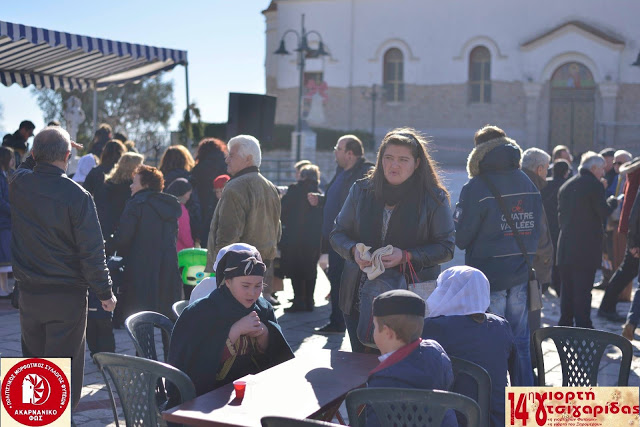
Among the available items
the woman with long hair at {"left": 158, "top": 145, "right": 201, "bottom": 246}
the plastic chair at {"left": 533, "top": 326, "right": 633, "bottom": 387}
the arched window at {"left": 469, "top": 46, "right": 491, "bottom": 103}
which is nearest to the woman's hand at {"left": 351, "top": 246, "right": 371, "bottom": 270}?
the plastic chair at {"left": 533, "top": 326, "right": 633, "bottom": 387}

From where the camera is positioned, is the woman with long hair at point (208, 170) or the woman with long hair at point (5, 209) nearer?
the woman with long hair at point (5, 209)

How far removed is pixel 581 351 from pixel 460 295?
84 cm

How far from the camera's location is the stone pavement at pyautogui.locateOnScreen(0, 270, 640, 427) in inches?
222

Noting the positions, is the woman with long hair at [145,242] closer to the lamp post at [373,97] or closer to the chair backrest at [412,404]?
the chair backrest at [412,404]

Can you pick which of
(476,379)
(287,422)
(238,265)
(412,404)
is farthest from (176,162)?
(287,422)

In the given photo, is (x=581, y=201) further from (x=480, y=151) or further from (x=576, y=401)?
(x=576, y=401)

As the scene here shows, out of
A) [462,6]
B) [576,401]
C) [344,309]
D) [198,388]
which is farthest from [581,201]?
[462,6]

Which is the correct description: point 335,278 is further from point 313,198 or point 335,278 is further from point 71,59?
point 71,59

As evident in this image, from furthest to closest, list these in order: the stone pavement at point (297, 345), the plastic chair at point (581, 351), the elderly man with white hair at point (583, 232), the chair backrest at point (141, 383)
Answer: the elderly man with white hair at point (583, 232) < the stone pavement at point (297, 345) < the plastic chair at point (581, 351) < the chair backrest at point (141, 383)

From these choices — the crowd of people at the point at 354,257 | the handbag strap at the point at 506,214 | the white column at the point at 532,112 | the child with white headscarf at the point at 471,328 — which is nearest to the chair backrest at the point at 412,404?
the crowd of people at the point at 354,257

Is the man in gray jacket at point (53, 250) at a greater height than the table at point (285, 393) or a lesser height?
greater

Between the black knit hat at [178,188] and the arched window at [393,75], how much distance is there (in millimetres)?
27003

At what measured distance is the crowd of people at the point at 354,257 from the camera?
3865 millimetres

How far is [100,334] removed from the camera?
21.2 ft
